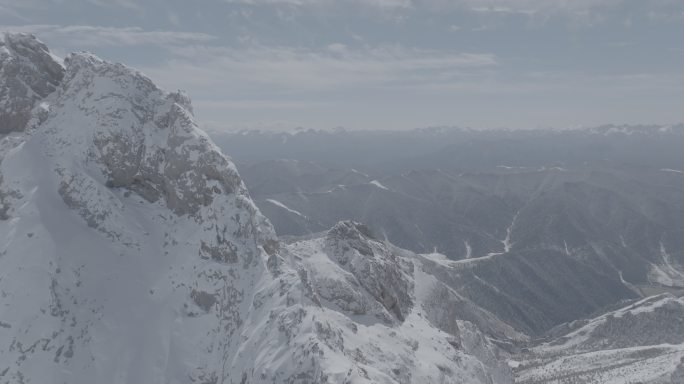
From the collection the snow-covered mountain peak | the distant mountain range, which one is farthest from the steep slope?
the snow-covered mountain peak

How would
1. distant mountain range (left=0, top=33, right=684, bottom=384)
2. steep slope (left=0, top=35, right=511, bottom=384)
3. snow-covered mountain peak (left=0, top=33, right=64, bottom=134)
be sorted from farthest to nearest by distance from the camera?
snow-covered mountain peak (left=0, top=33, right=64, bottom=134), distant mountain range (left=0, top=33, right=684, bottom=384), steep slope (left=0, top=35, right=511, bottom=384)

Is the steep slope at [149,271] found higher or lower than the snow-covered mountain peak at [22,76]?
lower

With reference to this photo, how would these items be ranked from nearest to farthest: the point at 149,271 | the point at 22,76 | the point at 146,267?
1. the point at 149,271
2. the point at 146,267
3. the point at 22,76

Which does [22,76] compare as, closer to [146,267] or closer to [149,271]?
[146,267]

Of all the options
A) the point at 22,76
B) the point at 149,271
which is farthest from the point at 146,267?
the point at 22,76

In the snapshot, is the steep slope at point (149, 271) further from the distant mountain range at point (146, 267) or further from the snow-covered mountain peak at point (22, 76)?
the snow-covered mountain peak at point (22, 76)

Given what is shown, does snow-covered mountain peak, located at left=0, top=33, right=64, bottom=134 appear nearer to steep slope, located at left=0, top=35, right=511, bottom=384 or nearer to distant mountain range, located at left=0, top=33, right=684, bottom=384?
distant mountain range, located at left=0, top=33, right=684, bottom=384

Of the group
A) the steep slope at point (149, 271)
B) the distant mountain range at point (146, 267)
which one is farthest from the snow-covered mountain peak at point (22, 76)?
the steep slope at point (149, 271)

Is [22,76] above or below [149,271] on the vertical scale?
above
